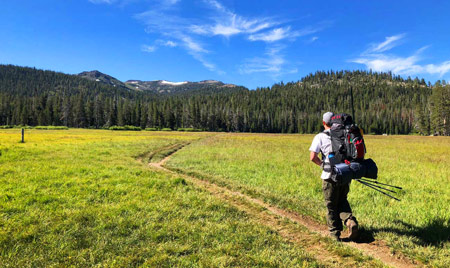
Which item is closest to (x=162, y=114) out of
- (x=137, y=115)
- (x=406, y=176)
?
(x=137, y=115)

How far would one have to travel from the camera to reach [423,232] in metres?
6.12

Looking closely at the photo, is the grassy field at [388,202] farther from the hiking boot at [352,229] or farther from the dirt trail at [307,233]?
the hiking boot at [352,229]

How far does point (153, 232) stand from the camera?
5746 millimetres

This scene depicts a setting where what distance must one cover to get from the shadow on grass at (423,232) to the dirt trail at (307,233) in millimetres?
527

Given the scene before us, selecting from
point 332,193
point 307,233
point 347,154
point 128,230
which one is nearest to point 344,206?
point 332,193

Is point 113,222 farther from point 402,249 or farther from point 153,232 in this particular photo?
point 402,249

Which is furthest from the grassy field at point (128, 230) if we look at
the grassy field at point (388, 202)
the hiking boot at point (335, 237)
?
the grassy field at point (388, 202)

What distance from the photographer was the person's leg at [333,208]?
5.95 meters

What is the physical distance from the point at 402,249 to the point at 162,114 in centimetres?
14269

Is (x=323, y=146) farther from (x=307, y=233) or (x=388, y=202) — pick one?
(x=388, y=202)

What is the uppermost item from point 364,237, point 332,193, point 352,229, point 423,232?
point 332,193

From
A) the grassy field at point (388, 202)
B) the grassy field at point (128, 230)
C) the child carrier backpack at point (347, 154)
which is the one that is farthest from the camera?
the grassy field at point (388, 202)

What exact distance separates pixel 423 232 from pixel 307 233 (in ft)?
10.2

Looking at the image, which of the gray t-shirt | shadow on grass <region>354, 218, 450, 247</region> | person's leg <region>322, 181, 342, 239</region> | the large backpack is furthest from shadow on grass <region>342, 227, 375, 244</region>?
the large backpack
